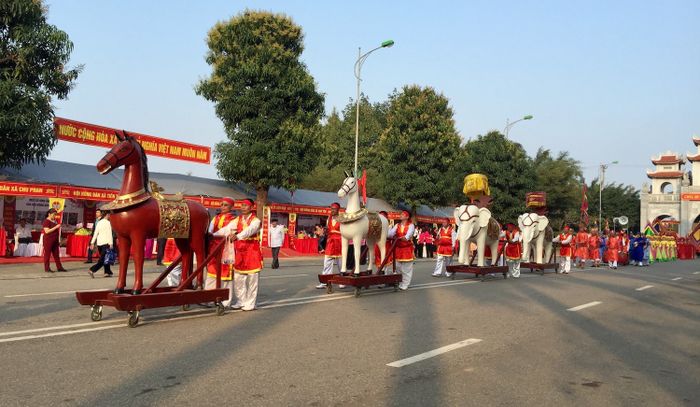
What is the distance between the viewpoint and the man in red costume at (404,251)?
44.6 feet

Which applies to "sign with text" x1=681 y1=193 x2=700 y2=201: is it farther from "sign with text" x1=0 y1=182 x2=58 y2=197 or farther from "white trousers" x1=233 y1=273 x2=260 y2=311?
"white trousers" x1=233 y1=273 x2=260 y2=311

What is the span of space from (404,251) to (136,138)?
12.5m

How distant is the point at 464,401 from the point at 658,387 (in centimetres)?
211

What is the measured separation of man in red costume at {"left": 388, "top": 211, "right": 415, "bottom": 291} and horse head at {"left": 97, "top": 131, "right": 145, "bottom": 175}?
6.59 metres

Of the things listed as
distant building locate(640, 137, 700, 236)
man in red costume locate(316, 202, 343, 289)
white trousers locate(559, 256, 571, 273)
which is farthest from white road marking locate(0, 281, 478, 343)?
distant building locate(640, 137, 700, 236)

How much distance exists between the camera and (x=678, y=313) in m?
11.2

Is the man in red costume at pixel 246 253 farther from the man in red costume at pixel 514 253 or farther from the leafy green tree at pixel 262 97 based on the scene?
the leafy green tree at pixel 262 97

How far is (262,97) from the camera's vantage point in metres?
27.5

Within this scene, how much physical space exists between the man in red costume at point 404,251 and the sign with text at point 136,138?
9.64 m

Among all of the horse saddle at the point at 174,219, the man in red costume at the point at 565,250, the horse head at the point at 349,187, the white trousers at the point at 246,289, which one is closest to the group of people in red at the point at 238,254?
the white trousers at the point at 246,289

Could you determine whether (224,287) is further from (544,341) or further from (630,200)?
(630,200)

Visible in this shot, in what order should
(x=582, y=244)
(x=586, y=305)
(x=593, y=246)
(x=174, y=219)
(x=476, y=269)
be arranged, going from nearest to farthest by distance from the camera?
(x=174, y=219)
(x=586, y=305)
(x=476, y=269)
(x=582, y=244)
(x=593, y=246)

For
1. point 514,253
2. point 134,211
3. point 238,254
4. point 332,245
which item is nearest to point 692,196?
point 514,253

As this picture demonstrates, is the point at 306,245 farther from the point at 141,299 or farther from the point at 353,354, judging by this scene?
the point at 353,354
